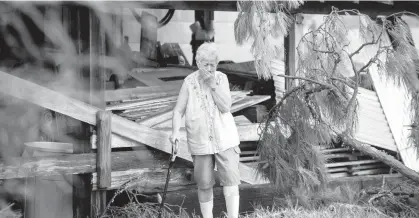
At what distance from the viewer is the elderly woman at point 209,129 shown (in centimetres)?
425

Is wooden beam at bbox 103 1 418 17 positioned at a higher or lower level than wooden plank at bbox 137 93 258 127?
higher

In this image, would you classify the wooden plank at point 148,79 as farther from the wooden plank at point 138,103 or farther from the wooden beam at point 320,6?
the wooden beam at point 320,6

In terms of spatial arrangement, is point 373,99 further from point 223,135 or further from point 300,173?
point 223,135

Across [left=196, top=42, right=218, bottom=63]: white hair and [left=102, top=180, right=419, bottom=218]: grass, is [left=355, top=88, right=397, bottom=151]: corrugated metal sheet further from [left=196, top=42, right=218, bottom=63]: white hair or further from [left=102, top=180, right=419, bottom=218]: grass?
[left=196, top=42, right=218, bottom=63]: white hair

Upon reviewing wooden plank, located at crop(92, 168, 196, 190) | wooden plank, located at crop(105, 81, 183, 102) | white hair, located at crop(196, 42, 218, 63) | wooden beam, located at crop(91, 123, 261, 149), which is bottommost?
wooden plank, located at crop(92, 168, 196, 190)

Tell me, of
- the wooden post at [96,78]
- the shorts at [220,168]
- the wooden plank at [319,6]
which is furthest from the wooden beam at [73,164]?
the wooden plank at [319,6]

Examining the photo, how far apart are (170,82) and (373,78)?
233cm

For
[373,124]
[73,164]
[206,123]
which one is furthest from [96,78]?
[373,124]

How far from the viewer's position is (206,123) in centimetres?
428

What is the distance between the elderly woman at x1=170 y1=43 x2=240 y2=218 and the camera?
4.25m

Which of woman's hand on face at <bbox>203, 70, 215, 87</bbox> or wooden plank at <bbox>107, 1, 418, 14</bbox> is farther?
wooden plank at <bbox>107, 1, 418, 14</bbox>

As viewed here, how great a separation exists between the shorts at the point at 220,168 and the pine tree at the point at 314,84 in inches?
23.1

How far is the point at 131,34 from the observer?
10148 millimetres

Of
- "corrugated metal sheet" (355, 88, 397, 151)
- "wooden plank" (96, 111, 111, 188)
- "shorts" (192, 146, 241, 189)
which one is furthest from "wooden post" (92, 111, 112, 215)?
"corrugated metal sheet" (355, 88, 397, 151)
